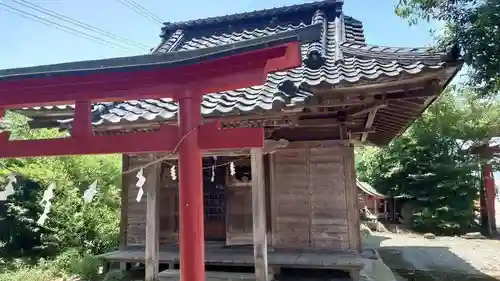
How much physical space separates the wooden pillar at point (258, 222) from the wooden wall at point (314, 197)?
1.53m

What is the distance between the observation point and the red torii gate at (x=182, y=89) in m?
2.89

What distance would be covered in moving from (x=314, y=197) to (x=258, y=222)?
1.81 meters

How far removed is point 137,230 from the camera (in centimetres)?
813

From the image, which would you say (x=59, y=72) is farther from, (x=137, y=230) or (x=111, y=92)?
(x=137, y=230)

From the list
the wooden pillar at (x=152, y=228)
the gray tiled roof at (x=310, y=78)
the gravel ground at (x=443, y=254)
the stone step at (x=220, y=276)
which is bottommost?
the gravel ground at (x=443, y=254)

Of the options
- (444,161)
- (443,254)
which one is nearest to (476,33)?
(443,254)

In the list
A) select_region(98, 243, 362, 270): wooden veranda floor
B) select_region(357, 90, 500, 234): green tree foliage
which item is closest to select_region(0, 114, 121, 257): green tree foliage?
select_region(98, 243, 362, 270): wooden veranda floor

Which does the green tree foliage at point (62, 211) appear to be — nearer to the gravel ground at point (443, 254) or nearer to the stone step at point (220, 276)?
the stone step at point (220, 276)

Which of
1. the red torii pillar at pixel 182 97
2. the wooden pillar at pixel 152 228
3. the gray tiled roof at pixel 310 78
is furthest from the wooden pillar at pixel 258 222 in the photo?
the red torii pillar at pixel 182 97

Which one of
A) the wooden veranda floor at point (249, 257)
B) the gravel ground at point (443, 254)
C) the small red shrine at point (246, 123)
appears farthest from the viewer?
the gravel ground at point (443, 254)

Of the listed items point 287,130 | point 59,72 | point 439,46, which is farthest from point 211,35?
point 59,72

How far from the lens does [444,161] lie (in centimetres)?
1925

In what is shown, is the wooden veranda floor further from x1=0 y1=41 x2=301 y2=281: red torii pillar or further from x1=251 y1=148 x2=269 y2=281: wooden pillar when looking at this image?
x1=0 y1=41 x2=301 y2=281: red torii pillar

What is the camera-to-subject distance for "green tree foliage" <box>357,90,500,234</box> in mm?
18516
